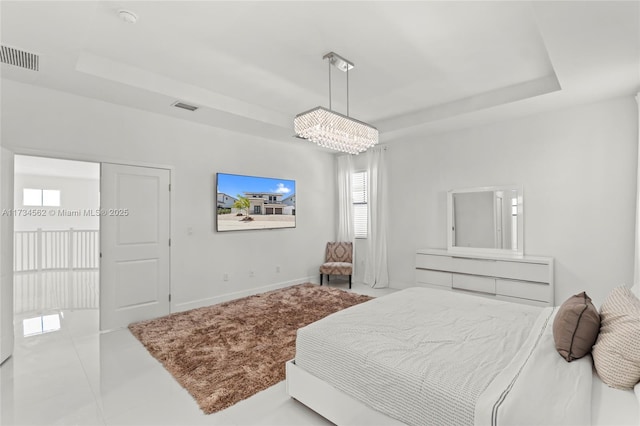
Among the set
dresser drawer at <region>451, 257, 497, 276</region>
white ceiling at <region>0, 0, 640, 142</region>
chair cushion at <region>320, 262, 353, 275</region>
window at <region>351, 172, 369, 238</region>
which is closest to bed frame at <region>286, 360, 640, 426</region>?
white ceiling at <region>0, 0, 640, 142</region>

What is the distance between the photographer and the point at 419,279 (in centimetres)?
498

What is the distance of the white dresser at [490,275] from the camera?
3893 mm

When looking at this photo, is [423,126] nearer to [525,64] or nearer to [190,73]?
[525,64]

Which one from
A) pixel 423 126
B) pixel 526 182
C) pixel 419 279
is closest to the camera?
pixel 526 182

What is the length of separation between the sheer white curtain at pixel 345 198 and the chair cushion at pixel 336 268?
0.67 meters

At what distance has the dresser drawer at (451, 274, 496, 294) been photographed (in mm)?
4270

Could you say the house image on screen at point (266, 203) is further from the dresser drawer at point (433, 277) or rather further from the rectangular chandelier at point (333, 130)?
the dresser drawer at point (433, 277)

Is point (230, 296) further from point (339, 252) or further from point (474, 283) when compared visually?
point (474, 283)

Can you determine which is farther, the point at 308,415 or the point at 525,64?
the point at 525,64

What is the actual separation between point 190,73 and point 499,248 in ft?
15.1

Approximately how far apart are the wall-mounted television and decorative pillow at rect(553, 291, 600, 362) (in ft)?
13.5

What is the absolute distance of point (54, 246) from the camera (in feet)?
22.3

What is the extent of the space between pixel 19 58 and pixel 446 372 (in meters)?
3.95

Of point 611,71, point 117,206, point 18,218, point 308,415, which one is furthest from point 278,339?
point 18,218
